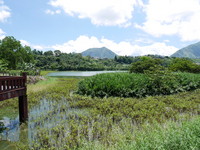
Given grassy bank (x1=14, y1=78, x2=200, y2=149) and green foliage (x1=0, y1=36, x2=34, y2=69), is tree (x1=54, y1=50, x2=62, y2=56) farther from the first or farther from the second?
grassy bank (x1=14, y1=78, x2=200, y2=149)

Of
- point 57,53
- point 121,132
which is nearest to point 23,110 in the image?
point 121,132

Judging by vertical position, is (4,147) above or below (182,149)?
below

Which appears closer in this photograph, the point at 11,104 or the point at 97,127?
the point at 97,127

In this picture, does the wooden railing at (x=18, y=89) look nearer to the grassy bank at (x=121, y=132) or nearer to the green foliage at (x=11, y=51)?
the grassy bank at (x=121, y=132)

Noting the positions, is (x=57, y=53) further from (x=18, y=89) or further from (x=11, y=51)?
(x=18, y=89)

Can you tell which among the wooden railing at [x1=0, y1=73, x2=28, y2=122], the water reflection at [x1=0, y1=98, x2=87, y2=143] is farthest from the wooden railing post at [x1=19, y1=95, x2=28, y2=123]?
the water reflection at [x1=0, y1=98, x2=87, y2=143]

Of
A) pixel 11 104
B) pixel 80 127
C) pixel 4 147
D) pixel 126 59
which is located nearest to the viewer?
pixel 4 147

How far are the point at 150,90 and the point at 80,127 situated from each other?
8.96m

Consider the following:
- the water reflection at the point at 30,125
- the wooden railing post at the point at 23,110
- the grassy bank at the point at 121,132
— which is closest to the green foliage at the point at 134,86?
Result: the grassy bank at the point at 121,132

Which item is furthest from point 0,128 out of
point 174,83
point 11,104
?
point 174,83

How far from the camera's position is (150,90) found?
13.8 meters

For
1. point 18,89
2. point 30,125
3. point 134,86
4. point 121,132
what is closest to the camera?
point 121,132

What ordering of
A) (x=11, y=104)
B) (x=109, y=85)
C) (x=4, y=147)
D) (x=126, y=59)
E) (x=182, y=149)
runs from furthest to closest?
1. (x=126, y=59)
2. (x=109, y=85)
3. (x=11, y=104)
4. (x=4, y=147)
5. (x=182, y=149)

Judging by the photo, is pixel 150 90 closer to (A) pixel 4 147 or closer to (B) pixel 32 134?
(B) pixel 32 134
